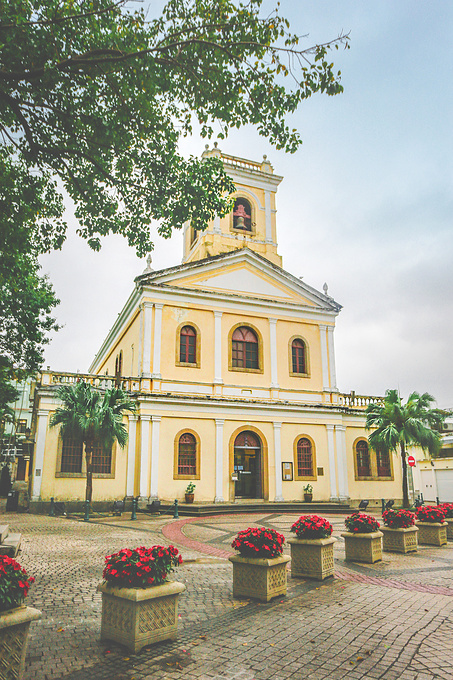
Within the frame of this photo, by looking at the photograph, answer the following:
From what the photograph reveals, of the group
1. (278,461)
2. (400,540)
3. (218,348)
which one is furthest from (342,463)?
(400,540)

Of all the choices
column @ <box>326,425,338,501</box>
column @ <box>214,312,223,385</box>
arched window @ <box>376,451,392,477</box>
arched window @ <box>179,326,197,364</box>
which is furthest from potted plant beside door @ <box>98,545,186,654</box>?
arched window @ <box>376,451,392,477</box>

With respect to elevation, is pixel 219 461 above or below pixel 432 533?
above

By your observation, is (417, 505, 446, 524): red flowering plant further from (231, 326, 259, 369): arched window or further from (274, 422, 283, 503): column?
(231, 326, 259, 369): arched window

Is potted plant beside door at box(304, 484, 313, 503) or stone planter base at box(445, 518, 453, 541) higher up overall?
potted plant beside door at box(304, 484, 313, 503)

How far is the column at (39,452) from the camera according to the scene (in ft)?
67.8

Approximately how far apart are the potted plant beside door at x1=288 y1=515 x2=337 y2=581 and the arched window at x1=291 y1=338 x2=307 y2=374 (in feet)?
60.3

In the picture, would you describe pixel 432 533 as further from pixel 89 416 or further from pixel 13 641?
pixel 89 416

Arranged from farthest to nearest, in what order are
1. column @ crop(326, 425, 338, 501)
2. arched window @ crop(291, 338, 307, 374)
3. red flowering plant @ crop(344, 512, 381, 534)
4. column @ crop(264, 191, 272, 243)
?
column @ crop(264, 191, 272, 243)
arched window @ crop(291, 338, 307, 374)
column @ crop(326, 425, 338, 501)
red flowering plant @ crop(344, 512, 381, 534)

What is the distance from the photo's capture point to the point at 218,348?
2545 centimetres

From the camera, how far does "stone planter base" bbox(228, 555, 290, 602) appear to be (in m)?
7.27

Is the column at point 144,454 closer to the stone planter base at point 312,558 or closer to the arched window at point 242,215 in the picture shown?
the arched window at point 242,215

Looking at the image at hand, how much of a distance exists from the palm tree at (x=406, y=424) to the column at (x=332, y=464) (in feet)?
11.0

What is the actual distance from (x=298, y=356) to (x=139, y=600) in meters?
22.9

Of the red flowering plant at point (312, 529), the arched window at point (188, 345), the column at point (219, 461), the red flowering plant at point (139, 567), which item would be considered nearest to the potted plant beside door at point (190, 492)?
the column at point (219, 461)
